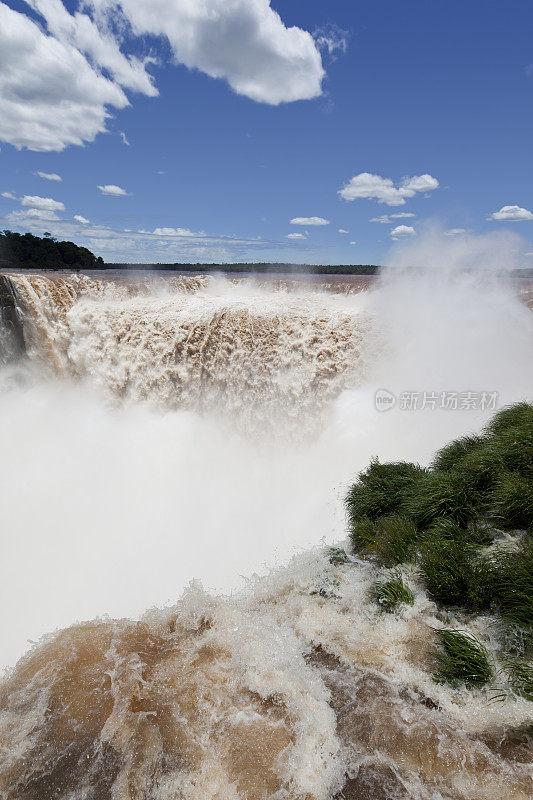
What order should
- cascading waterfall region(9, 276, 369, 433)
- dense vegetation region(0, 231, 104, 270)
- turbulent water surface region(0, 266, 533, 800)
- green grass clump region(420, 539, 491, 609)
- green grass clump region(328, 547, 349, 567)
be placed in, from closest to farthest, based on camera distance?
1. turbulent water surface region(0, 266, 533, 800)
2. green grass clump region(420, 539, 491, 609)
3. green grass clump region(328, 547, 349, 567)
4. cascading waterfall region(9, 276, 369, 433)
5. dense vegetation region(0, 231, 104, 270)

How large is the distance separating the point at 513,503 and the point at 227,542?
19.1ft

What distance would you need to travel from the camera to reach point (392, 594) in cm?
394

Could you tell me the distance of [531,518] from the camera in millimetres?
4234

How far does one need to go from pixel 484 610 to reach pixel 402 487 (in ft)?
7.73

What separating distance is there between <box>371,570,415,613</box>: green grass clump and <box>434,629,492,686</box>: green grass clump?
573 millimetres

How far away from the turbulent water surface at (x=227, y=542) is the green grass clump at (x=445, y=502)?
0.95 m

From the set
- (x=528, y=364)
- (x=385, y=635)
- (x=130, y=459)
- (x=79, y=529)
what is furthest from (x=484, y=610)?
(x=130, y=459)

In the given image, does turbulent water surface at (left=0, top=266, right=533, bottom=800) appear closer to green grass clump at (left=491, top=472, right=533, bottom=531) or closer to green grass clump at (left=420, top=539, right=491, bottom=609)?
green grass clump at (left=420, top=539, right=491, bottom=609)

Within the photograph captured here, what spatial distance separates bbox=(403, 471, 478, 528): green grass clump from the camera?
472 centimetres

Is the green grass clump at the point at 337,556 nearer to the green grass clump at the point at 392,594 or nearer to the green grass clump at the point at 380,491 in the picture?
the green grass clump at the point at 380,491

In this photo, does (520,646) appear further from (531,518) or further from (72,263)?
(72,263)

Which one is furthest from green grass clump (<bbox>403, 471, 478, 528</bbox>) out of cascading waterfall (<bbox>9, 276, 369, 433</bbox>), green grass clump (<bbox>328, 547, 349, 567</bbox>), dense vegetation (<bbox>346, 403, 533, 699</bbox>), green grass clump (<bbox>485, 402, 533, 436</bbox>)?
cascading waterfall (<bbox>9, 276, 369, 433</bbox>)

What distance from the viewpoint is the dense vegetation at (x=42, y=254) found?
3288 centimetres

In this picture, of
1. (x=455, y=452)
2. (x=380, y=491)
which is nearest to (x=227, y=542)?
(x=380, y=491)
